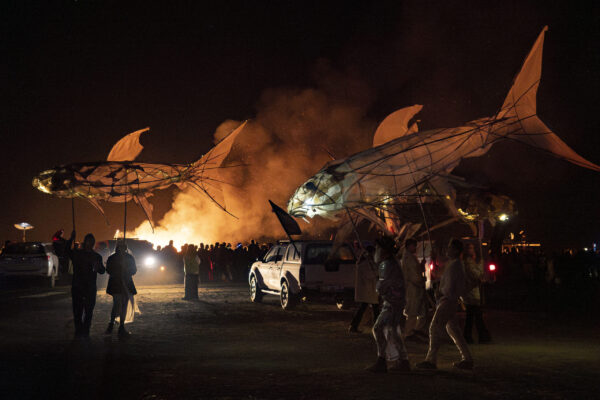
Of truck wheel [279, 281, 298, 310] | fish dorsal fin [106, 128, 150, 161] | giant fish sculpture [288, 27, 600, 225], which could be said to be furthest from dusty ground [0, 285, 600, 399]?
fish dorsal fin [106, 128, 150, 161]

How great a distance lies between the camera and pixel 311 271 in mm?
14867

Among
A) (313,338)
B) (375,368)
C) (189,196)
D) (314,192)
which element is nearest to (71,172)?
(314,192)

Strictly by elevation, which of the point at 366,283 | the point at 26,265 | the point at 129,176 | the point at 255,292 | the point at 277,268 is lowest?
the point at 255,292

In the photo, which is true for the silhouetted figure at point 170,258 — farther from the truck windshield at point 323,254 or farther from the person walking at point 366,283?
the person walking at point 366,283

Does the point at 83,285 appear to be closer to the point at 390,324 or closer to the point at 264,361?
the point at 264,361

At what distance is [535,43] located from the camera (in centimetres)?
1003

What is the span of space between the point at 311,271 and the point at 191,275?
5.51 meters

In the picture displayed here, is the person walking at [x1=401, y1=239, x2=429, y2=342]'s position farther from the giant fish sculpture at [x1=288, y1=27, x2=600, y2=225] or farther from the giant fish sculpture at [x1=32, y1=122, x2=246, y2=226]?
the giant fish sculpture at [x1=32, y1=122, x2=246, y2=226]

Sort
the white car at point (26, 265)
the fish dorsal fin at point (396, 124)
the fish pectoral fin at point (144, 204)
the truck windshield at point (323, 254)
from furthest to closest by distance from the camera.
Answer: the white car at point (26, 265)
the fish pectoral fin at point (144, 204)
the truck windshield at point (323, 254)
the fish dorsal fin at point (396, 124)

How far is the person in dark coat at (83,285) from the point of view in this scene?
1097cm

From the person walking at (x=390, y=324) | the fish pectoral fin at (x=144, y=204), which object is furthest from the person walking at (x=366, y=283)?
the fish pectoral fin at (x=144, y=204)

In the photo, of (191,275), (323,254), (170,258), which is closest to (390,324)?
(323,254)

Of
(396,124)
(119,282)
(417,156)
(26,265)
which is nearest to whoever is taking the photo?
(119,282)

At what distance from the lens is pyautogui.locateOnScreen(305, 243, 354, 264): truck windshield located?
15039mm
